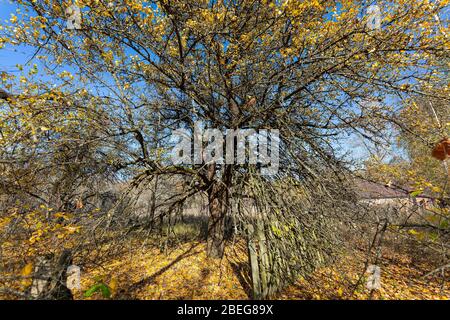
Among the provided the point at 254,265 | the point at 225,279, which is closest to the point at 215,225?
the point at 225,279

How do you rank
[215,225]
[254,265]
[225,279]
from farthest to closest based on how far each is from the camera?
[215,225] → [225,279] → [254,265]

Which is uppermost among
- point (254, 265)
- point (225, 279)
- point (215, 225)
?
point (215, 225)

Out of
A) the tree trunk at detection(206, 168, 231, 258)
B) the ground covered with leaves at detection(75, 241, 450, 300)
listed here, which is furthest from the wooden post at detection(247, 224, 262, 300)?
the tree trunk at detection(206, 168, 231, 258)

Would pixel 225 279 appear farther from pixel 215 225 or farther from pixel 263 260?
pixel 215 225

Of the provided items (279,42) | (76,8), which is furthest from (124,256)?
(279,42)

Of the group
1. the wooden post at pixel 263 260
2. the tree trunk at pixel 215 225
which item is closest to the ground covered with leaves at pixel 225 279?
the tree trunk at pixel 215 225

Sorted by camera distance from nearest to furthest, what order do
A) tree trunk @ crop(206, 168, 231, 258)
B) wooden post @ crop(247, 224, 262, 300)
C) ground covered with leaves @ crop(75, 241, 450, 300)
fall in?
wooden post @ crop(247, 224, 262, 300)
ground covered with leaves @ crop(75, 241, 450, 300)
tree trunk @ crop(206, 168, 231, 258)

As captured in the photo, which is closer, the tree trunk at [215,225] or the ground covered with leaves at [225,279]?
the ground covered with leaves at [225,279]

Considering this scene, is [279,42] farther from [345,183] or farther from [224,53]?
[345,183]

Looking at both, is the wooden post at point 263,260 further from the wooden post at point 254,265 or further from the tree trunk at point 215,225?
the tree trunk at point 215,225

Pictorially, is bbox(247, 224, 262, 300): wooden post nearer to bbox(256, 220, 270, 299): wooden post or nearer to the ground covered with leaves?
bbox(256, 220, 270, 299): wooden post

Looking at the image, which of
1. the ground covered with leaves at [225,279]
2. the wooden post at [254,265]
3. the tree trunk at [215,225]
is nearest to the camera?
the wooden post at [254,265]

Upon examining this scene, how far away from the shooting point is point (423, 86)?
3361mm
